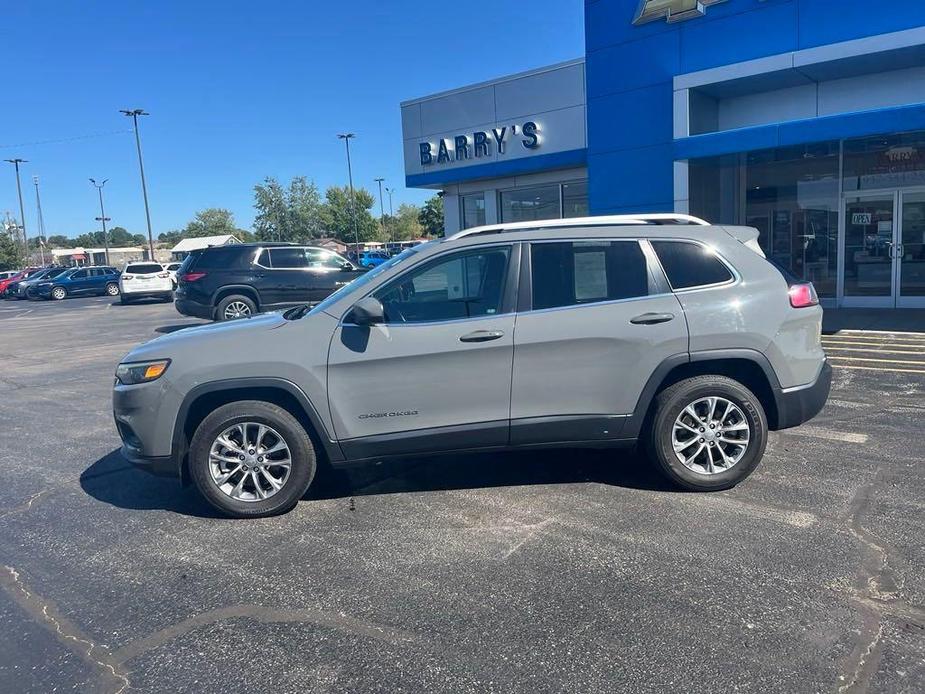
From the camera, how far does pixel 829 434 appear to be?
19.7 feet

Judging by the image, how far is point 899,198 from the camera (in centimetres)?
1240

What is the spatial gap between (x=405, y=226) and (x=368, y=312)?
3773 inches

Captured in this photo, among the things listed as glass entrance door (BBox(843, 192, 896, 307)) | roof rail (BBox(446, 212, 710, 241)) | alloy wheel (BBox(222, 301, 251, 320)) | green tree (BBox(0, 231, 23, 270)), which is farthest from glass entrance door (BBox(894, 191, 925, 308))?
green tree (BBox(0, 231, 23, 270))

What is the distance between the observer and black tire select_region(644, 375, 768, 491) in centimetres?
467

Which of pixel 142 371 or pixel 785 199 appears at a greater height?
pixel 785 199

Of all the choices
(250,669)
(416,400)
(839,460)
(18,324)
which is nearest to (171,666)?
(250,669)

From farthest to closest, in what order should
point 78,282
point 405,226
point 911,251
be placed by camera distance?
point 405,226
point 78,282
point 911,251

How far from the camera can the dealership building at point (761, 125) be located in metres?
10.5

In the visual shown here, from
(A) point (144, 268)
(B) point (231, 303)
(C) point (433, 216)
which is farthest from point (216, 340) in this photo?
(C) point (433, 216)

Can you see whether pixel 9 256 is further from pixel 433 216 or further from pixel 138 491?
pixel 138 491

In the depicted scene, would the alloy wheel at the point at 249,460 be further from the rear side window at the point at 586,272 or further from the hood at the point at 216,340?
the rear side window at the point at 586,272

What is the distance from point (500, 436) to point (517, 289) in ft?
3.17

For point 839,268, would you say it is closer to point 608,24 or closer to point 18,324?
point 608,24

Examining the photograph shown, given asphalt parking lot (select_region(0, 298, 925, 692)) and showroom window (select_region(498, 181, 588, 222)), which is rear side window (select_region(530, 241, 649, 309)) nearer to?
asphalt parking lot (select_region(0, 298, 925, 692))
